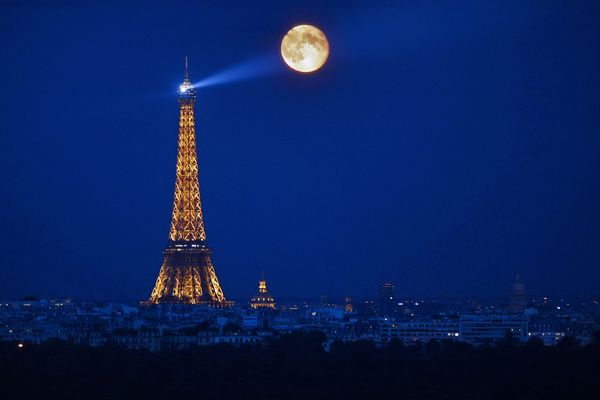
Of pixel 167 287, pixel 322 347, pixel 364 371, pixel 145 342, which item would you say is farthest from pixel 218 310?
pixel 364 371

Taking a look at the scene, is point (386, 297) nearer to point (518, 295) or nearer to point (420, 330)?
point (518, 295)

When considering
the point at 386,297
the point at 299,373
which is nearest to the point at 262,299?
the point at 386,297

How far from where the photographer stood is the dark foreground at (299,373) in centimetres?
5066

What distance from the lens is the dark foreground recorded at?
5066 cm

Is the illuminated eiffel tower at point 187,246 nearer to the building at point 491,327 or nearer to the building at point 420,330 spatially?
the building at point 420,330

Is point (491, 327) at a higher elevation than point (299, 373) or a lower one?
higher

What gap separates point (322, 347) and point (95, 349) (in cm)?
799

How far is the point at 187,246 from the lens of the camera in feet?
259

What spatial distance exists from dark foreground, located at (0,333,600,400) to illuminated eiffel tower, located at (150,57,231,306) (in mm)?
13090

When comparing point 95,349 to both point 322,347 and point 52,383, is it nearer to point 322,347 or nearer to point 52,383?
point 322,347

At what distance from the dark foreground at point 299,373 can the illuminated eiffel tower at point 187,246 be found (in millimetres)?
13090

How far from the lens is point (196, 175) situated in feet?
264

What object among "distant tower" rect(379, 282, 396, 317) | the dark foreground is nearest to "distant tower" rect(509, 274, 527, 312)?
"distant tower" rect(379, 282, 396, 317)

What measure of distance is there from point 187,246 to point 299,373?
75.6 feet
